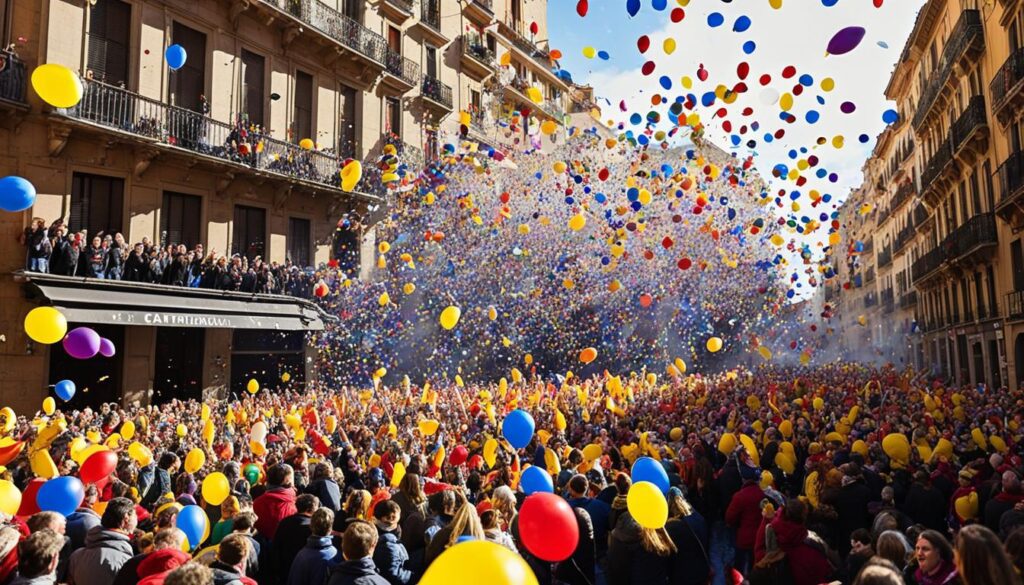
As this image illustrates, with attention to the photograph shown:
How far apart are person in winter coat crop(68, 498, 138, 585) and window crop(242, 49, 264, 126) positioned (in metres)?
14.0

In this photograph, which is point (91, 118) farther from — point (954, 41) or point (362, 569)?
point (954, 41)

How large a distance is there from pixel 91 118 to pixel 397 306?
935 centimetres

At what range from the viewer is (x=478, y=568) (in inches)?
98.0

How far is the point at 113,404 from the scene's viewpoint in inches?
494

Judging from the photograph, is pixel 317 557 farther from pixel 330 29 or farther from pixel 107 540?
pixel 330 29

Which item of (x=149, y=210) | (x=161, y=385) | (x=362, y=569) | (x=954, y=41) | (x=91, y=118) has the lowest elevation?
(x=362, y=569)

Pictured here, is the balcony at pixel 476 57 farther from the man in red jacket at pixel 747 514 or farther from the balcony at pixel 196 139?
the man in red jacket at pixel 747 514

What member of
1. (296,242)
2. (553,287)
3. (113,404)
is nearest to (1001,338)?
(553,287)

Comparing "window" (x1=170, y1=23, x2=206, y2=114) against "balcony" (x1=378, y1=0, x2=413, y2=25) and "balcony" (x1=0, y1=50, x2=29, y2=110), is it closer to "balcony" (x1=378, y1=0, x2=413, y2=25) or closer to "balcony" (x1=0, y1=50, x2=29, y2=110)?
"balcony" (x1=0, y1=50, x2=29, y2=110)

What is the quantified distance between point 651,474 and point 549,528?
5.97 feet

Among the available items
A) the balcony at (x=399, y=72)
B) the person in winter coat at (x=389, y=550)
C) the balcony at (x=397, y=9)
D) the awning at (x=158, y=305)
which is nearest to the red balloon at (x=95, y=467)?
the person in winter coat at (x=389, y=550)

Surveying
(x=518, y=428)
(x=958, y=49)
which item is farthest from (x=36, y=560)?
(x=958, y=49)

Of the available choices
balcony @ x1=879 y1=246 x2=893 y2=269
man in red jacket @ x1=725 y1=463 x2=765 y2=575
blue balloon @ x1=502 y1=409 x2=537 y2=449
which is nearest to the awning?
blue balloon @ x1=502 y1=409 x2=537 y2=449

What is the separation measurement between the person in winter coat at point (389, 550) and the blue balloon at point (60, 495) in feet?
7.03
